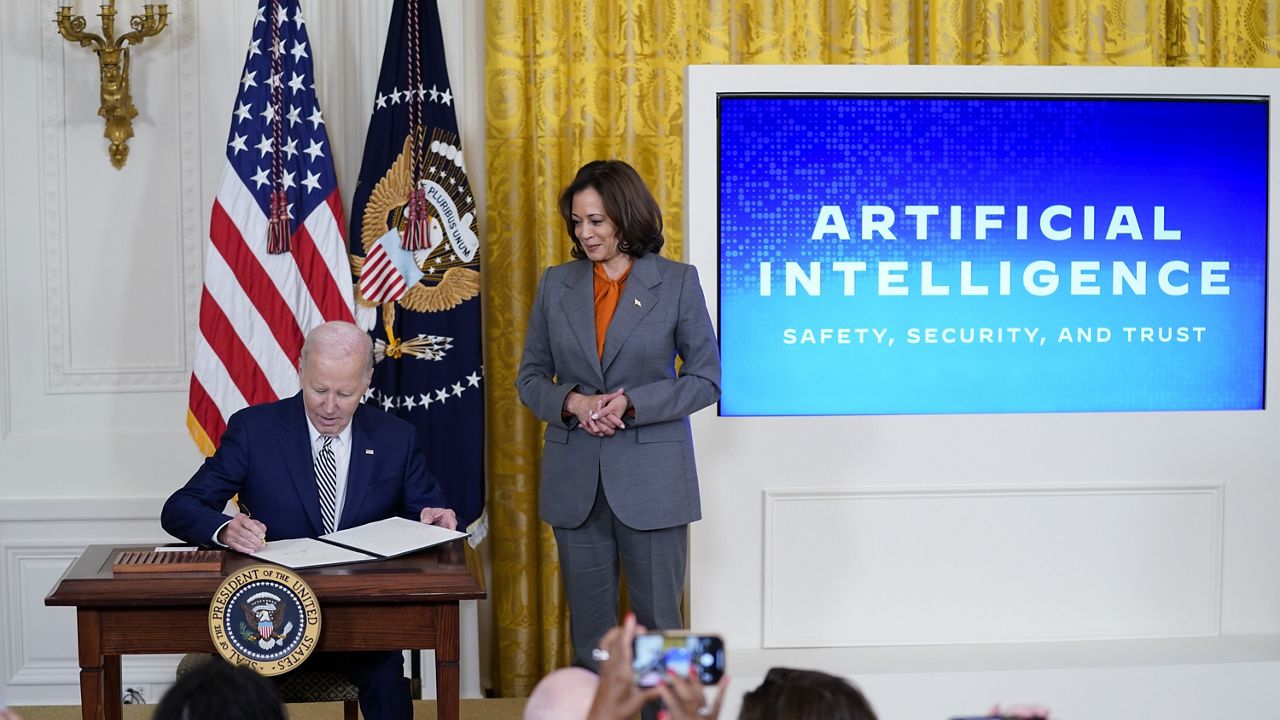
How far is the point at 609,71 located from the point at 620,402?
154 centimetres

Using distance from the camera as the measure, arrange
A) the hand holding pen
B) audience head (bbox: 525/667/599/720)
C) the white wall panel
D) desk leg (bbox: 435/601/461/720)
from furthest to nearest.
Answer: the white wall panel < the hand holding pen < desk leg (bbox: 435/601/461/720) < audience head (bbox: 525/667/599/720)

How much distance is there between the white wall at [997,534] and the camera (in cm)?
342

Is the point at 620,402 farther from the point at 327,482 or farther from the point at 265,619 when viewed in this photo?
the point at 265,619

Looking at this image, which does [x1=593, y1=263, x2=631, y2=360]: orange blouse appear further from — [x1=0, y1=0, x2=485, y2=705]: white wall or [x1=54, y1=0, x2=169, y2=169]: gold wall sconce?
[x1=54, y1=0, x2=169, y2=169]: gold wall sconce

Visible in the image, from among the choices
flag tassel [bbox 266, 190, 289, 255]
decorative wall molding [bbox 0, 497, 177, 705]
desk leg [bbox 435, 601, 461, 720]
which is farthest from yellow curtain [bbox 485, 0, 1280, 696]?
desk leg [bbox 435, 601, 461, 720]

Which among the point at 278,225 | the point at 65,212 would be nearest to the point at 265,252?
the point at 278,225

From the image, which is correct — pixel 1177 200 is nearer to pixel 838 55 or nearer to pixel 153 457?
pixel 838 55

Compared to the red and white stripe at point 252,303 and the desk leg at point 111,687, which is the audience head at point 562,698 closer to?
the desk leg at point 111,687

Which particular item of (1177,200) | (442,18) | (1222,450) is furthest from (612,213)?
(1222,450)

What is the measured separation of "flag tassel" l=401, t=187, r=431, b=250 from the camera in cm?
386

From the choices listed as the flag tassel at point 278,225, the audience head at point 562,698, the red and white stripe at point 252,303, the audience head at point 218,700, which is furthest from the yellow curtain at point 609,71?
the audience head at point 218,700

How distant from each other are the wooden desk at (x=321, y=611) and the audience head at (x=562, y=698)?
810 millimetres

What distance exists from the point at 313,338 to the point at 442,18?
1735 millimetres

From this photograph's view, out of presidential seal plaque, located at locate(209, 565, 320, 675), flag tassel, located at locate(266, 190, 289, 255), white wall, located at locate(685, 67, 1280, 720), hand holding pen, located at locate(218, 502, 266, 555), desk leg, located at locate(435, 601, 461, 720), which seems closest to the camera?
presidential seal plaque, located at locate(209, 565, 320, 675)
